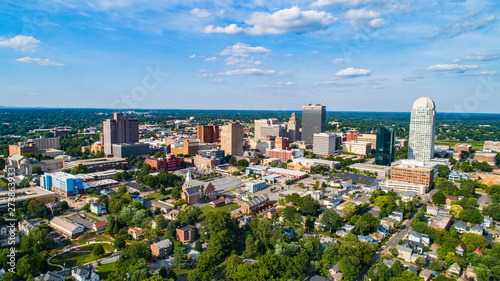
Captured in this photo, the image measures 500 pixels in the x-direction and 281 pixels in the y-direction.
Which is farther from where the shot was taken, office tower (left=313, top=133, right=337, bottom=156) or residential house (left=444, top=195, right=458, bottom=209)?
office tower (left=313, top=133, right=337, bottom=156)

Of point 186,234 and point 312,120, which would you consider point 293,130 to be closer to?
point 312,120

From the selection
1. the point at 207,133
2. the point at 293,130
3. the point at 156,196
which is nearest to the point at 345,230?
the point at 156,196

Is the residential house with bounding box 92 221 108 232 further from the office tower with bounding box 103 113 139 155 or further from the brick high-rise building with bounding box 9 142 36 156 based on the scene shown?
the brick high-rise building with bounding box 9 142 36 156

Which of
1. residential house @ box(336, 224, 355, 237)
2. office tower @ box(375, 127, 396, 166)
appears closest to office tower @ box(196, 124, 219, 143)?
office tower @ box(375, 127, 396, 166)

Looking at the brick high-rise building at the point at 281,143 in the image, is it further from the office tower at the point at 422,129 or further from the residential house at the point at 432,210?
the residential house at the point at 432,210

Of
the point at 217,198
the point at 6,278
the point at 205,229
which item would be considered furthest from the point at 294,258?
the point at 217,198

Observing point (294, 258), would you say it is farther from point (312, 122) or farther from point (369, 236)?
point (312, 122)

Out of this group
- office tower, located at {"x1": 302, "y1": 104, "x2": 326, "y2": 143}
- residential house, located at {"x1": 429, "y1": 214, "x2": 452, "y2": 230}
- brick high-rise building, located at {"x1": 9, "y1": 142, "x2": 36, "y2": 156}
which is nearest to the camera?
residential house, located at {"x1": 429, "y1": 214, "x2": 452, "y2": 230}
